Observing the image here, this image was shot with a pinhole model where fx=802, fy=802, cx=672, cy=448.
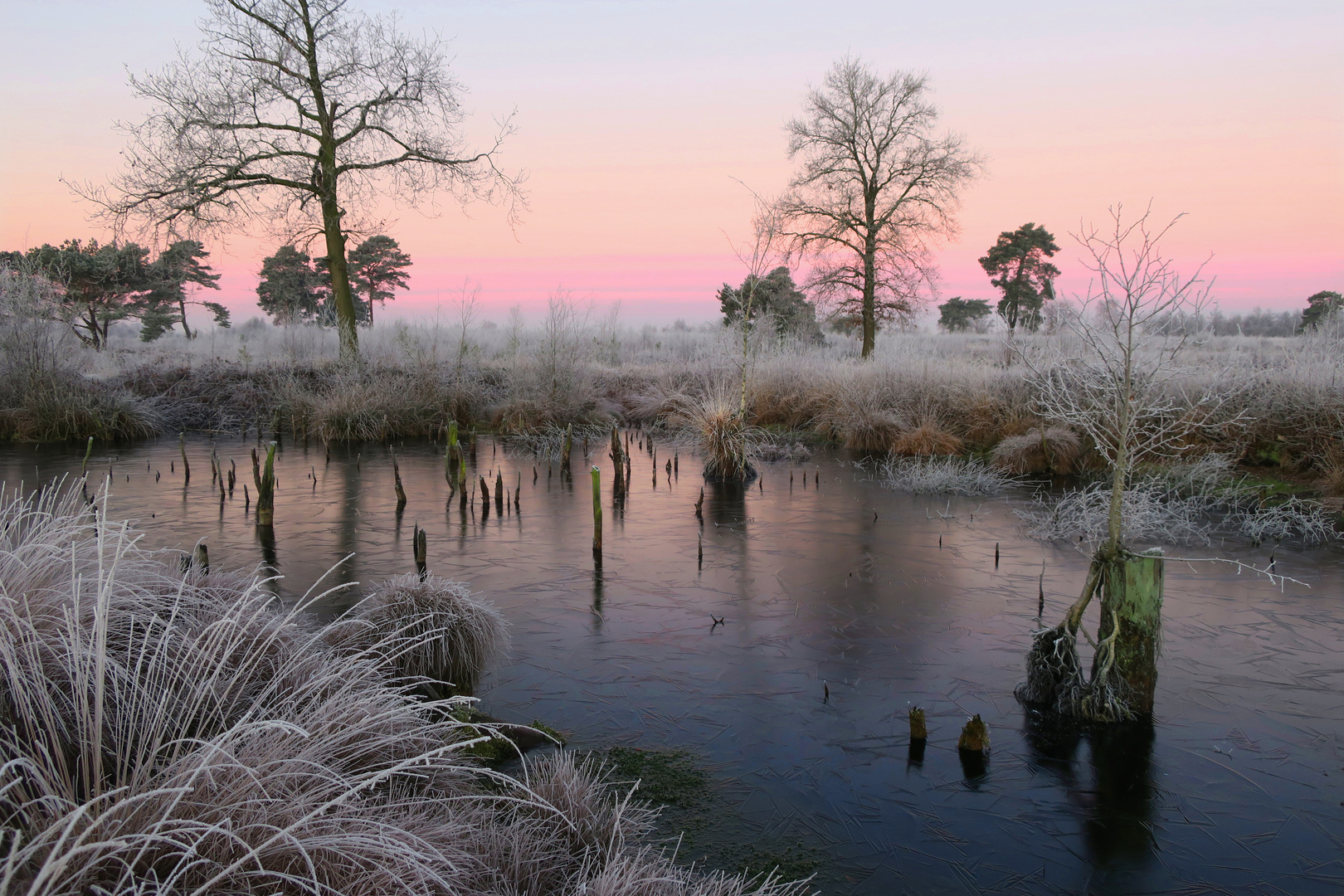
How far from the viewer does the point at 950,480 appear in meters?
12.7

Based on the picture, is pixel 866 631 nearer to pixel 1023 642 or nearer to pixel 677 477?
pixel 1023 642

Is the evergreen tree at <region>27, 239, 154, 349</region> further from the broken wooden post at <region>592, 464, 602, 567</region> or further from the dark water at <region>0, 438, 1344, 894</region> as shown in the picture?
the broken wooden post at <region>592, 464, 602, 567</region>

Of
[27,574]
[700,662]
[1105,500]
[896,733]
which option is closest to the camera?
[27,574]

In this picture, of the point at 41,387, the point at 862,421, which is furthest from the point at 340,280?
the point at 862,421

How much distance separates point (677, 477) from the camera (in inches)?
547

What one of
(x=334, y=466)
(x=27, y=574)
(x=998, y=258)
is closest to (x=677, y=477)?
(x=334, y=466)

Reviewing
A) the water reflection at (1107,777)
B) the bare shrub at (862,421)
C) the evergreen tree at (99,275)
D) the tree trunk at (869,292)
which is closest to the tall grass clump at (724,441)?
the bare shrub at (862,421)

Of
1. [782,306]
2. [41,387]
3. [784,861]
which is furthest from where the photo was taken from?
[782,306]

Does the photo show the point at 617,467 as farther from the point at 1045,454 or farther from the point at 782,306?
the point at 782,306

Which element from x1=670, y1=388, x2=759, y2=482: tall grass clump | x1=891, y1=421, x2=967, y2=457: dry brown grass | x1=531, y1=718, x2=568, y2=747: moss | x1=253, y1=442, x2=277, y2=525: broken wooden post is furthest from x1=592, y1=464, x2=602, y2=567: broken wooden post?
x1=891, y1=421, x2=967, y2=457: dry brown grass

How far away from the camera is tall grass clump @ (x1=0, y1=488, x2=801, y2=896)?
2.09m

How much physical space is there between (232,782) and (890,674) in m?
4.68

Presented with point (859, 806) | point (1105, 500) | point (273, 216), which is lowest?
point (859, 806)

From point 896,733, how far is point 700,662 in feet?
5.36
